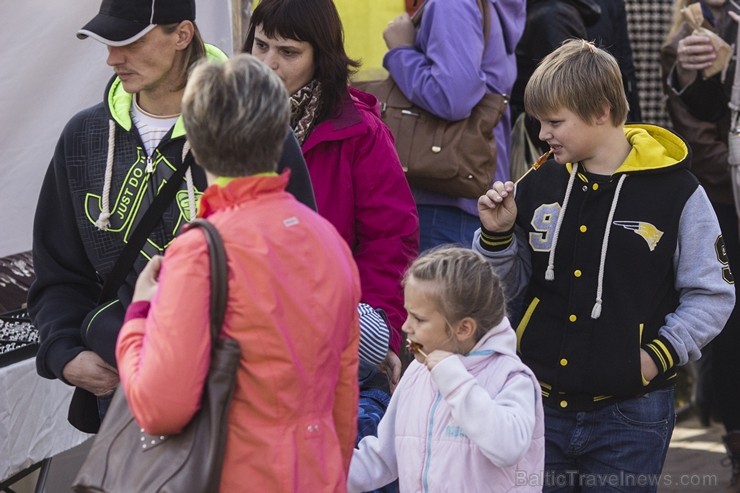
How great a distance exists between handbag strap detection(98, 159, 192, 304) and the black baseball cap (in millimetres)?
355

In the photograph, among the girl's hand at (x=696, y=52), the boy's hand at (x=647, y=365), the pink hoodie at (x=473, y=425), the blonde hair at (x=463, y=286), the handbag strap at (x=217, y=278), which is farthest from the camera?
the girl's hand at (x=696, y=52)

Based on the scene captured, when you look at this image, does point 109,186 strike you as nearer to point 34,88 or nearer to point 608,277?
point 34,88

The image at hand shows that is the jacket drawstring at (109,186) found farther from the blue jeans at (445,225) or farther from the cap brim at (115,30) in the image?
the blue jeans at (445,225)

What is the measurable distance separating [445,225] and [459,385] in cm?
200

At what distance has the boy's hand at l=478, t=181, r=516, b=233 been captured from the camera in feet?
10.8

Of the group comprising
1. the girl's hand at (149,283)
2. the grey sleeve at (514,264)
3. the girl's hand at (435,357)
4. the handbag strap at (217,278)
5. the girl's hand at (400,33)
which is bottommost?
the grey sleeve at (514,264)

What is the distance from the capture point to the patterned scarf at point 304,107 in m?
3.43

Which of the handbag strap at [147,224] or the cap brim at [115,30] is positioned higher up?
the cap brim at [115,30]

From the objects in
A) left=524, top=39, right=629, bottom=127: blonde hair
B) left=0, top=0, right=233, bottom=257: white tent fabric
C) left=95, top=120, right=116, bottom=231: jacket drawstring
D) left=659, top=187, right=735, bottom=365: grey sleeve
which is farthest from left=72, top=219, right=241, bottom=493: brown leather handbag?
left=0, top=0, right=233, bottom=257: white tent fabric

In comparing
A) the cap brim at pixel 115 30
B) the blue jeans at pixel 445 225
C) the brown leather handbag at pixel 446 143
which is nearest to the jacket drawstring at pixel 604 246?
the brown leather handbag at pixel 446 143

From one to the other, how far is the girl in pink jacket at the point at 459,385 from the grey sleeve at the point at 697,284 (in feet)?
2.29

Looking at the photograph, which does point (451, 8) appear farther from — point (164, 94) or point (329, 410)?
point (329, 410)

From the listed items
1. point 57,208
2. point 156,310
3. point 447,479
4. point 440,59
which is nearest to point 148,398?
point 156,310

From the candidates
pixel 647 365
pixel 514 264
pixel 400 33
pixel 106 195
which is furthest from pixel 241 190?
pixel 400 33
